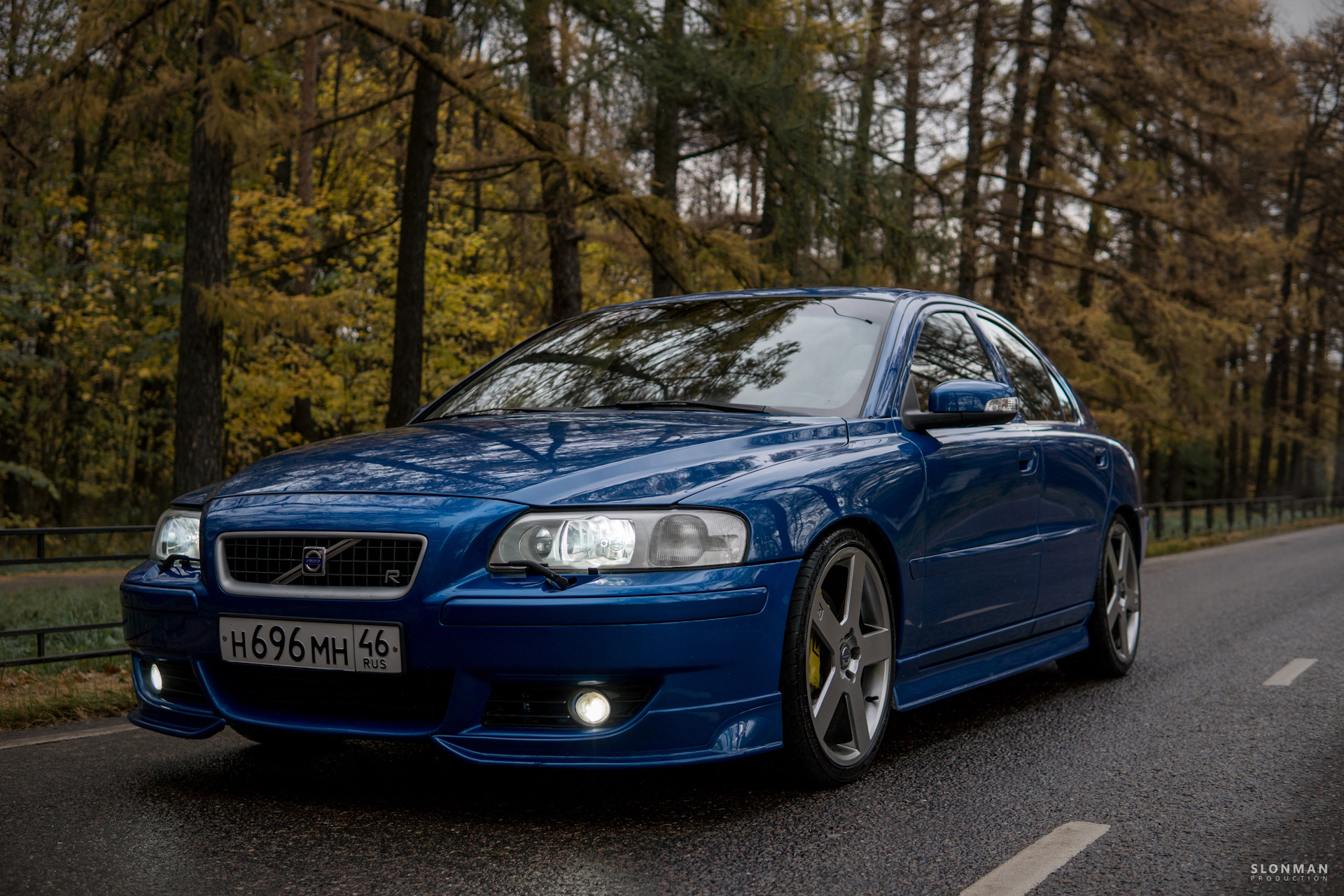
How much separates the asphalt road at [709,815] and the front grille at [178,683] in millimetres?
305

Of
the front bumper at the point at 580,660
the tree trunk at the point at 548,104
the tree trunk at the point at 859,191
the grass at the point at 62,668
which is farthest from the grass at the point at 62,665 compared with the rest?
the tree trunk at the point at 859,191

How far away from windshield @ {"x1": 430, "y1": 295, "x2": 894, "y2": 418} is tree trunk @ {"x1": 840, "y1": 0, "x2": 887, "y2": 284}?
31.1ft

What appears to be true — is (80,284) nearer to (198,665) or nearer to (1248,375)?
(198,665)

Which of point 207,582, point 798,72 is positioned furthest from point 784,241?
point 207,582

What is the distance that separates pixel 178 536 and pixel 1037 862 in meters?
2.68

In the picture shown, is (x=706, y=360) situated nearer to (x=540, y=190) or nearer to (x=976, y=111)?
(x=540, y=190)

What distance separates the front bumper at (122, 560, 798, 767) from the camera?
11.0ft

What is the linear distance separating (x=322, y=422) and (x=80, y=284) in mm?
5606

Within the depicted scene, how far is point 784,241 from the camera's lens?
14.2 meters

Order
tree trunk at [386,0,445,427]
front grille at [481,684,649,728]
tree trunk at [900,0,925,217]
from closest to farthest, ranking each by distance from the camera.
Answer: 1. front grille at [481,684,649,728]
2. tree trunk at [386,0,445,427]
3. tree trunk at [900,0,925,217]

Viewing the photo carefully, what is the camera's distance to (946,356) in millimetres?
5297

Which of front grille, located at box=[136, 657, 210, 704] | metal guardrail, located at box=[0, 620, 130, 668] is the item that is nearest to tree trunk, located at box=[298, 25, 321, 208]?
metal guardrail, located at box=[0, 620, 130, 668]

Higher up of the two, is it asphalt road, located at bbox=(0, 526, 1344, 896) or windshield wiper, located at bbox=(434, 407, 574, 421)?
windshield wiper, located at bbox=(434, 407, 574, 421)

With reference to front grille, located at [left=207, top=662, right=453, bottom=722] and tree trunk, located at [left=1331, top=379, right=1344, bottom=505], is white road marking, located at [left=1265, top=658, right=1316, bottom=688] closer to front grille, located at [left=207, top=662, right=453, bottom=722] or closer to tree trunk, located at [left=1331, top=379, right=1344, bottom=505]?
front grille, located at [left=207, top=662, right=453, bottom=722]
